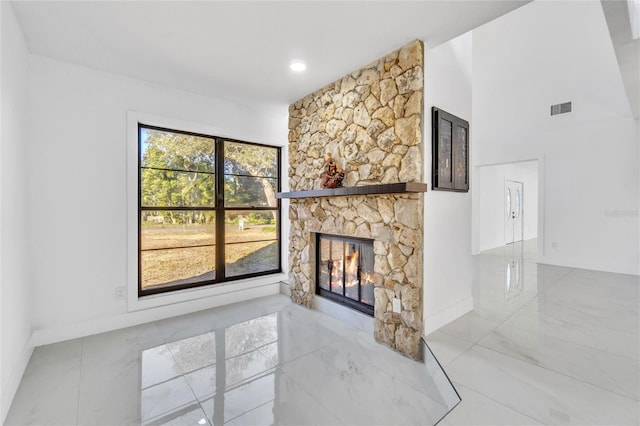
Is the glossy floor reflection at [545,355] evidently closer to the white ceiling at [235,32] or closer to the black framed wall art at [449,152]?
the black framed wall art at [449,152]

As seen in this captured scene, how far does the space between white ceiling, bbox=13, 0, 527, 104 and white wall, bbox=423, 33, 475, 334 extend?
0.39m

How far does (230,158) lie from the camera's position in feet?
13.1

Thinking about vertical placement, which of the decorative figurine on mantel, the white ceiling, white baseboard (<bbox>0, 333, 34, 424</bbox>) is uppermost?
the white ceiling

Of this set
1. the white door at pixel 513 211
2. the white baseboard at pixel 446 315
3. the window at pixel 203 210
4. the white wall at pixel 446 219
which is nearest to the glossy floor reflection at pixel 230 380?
the white baseboard at pixel 446 315

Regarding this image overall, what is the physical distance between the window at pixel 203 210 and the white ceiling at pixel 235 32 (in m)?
0.94

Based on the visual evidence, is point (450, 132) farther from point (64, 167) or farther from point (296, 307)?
point (64, 167)

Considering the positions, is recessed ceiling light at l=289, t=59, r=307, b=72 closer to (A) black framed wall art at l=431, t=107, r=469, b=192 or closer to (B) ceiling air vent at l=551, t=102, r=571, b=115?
(A) black framed wall art at l=431, t=107, r=469, b=192

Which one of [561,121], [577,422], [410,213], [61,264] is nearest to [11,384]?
[61,264]

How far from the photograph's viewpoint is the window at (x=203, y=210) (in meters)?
3.40

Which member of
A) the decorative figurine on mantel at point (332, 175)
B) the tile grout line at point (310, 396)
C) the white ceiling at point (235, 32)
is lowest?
the tile grout line at point (310, 396)

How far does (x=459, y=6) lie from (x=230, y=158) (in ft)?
10.00

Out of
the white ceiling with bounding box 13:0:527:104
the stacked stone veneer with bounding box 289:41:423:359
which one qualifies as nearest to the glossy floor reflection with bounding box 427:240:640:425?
the stacked stone veneer with bounding box 289:41:423:359

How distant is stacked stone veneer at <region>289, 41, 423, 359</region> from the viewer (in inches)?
97.0

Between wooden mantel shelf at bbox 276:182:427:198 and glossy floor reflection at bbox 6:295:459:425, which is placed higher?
wooden mantel shelf at bbox 276:182:427:198
